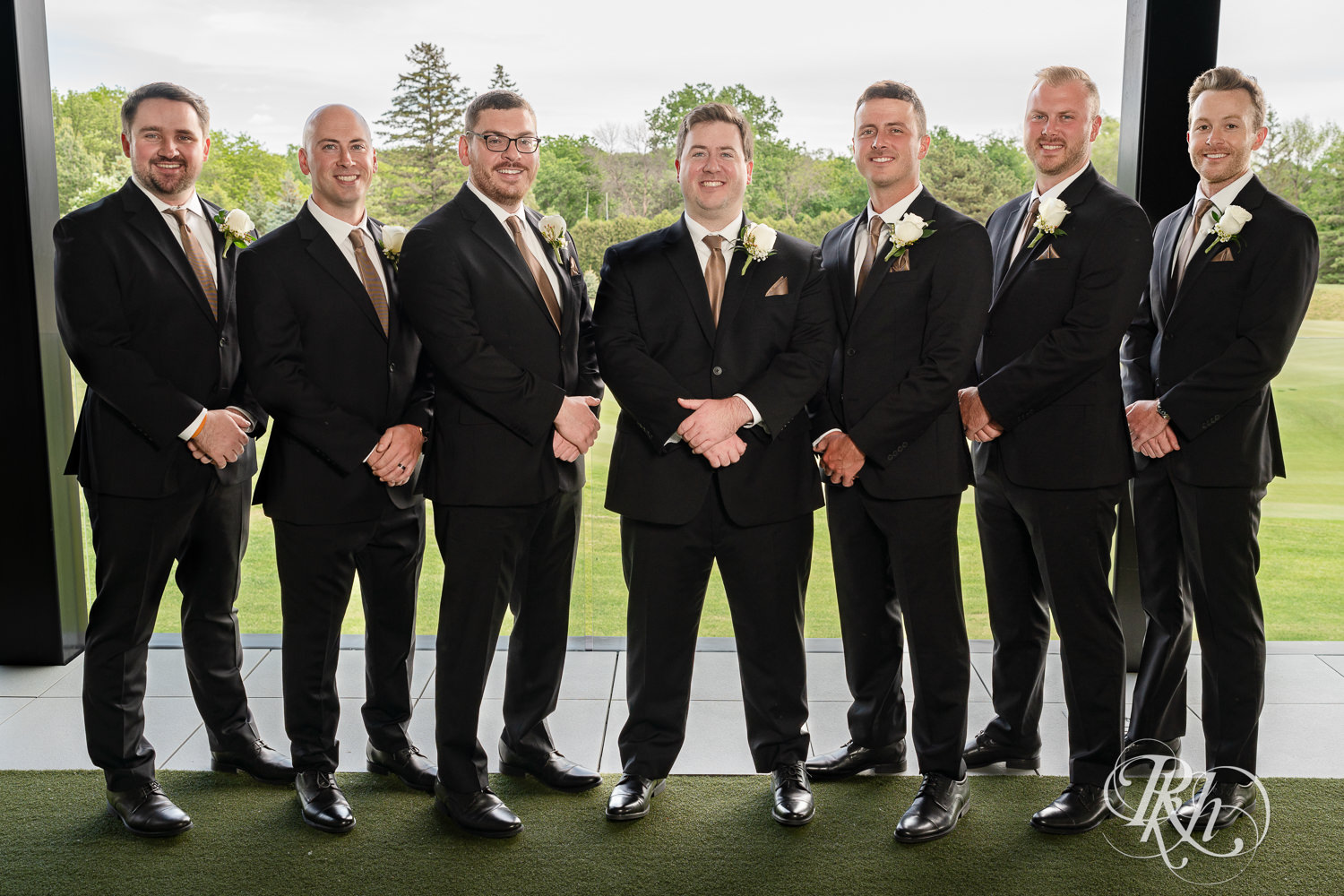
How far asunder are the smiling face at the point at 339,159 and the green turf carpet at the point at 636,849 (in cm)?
173

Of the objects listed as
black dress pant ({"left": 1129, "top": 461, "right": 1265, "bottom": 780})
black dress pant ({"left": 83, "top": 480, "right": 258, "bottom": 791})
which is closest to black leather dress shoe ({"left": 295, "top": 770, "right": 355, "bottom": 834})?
black dress pant ({"left": 83, "top": 480, "right": 258, "bottom": 791})

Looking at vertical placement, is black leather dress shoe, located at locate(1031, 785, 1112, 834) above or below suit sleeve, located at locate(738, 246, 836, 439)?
below

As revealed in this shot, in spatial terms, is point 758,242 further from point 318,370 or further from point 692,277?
point 318,370

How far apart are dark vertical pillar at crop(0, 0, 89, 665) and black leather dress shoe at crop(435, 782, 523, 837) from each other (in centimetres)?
230

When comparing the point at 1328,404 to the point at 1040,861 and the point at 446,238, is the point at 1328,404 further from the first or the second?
the point at 446,238

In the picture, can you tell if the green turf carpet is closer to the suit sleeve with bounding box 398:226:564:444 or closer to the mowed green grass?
the suit sleeve with bounding box 398:226:564:444

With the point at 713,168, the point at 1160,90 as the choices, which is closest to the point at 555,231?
the point at 713,168

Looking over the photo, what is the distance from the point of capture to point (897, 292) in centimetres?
290

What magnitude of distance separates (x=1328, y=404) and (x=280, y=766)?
4700 millimetres

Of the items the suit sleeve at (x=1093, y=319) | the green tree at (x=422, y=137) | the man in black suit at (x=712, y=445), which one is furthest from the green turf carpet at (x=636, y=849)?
the green tree at (x=422, y=137)

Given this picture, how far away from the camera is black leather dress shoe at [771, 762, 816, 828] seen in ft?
9.53

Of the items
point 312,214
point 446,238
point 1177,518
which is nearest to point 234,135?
point 312,214

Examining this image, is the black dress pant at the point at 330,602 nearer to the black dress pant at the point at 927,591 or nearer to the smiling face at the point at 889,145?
the black dress pant at the point at 927,591

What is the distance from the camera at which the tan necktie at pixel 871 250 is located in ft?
9.75
